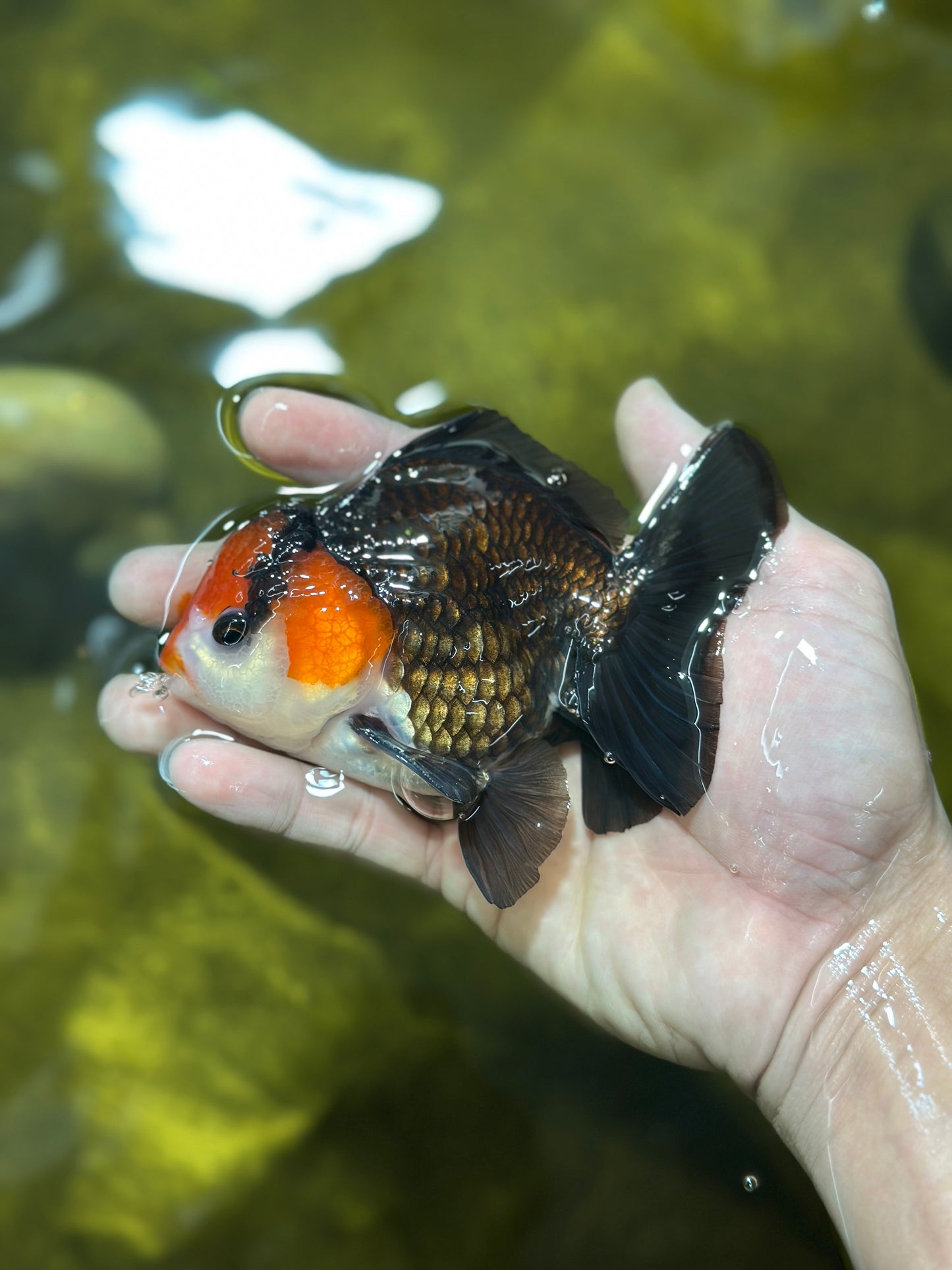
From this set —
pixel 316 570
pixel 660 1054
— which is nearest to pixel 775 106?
pixel 316 570

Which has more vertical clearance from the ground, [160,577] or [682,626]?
[682,626]

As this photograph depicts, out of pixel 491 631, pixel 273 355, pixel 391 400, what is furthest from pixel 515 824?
pixel 273 355

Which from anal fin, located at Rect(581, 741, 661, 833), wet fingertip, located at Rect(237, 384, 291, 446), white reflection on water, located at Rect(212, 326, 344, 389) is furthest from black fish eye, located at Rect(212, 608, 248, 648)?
white reflection on water, located at Rect(212, 326, 344, 389)

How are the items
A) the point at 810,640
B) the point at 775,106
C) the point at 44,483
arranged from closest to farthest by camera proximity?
the point at 810,640 < the point at 44,483 < the point at 775,106

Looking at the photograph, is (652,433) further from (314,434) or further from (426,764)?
(426,764)

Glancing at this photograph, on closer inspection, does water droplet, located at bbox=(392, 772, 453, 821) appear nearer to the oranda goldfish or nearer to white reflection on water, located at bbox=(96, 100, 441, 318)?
the oranda goldfish

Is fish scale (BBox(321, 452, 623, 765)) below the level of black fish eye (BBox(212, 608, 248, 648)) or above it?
above

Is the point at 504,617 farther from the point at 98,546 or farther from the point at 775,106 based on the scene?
the point at 775,106
